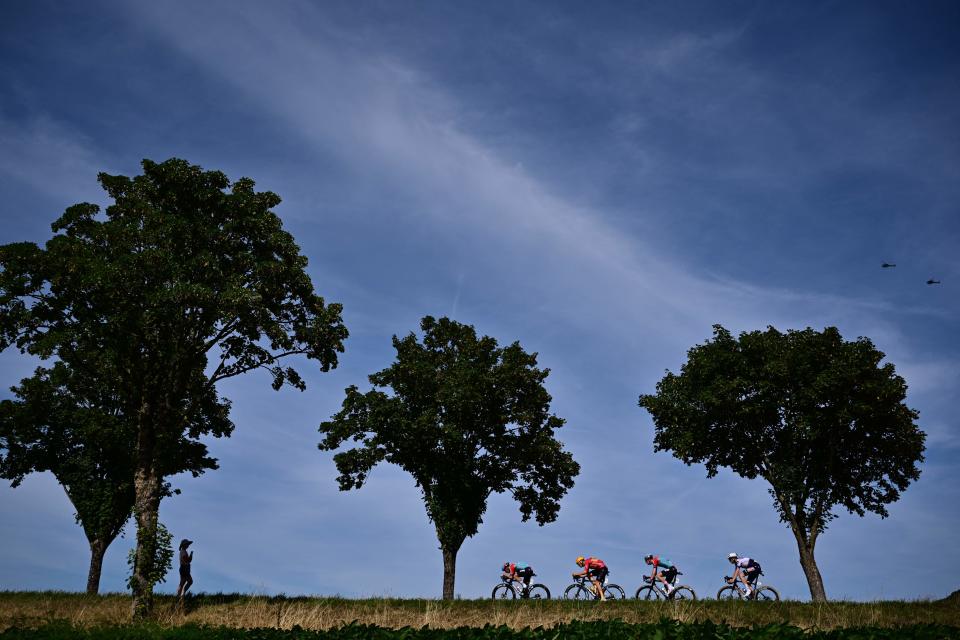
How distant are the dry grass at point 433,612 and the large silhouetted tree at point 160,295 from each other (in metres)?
2.24

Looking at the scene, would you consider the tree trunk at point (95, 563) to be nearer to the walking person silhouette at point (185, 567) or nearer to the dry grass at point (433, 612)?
the dry grass at point (433, 612)

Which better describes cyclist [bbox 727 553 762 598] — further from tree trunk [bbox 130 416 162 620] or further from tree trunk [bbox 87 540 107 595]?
tree trunk [bbox 87 540 107 595]

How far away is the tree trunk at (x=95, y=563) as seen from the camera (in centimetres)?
3516

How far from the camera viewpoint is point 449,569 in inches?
1310

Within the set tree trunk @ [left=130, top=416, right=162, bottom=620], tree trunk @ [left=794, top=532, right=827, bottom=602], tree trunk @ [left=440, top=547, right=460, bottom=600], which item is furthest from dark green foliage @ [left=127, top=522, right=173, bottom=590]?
tree trunk @ [left=794, top=532, right=827, bottom=602]

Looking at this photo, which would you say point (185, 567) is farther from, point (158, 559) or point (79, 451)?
point (79, 451)

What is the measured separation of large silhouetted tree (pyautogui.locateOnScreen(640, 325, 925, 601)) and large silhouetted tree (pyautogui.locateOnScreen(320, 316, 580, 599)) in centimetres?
806

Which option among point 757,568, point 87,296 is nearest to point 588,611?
point 757,568

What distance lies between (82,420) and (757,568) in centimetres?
3245

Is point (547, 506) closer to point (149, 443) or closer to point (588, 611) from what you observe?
point (588, 611)

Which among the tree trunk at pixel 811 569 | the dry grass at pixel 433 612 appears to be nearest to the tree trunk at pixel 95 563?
the dry grass at pixel 433 612

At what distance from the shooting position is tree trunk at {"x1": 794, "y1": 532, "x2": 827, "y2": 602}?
3189cm

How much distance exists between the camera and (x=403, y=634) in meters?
9.83

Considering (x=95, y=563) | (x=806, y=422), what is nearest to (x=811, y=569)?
(x=806, y=422)
